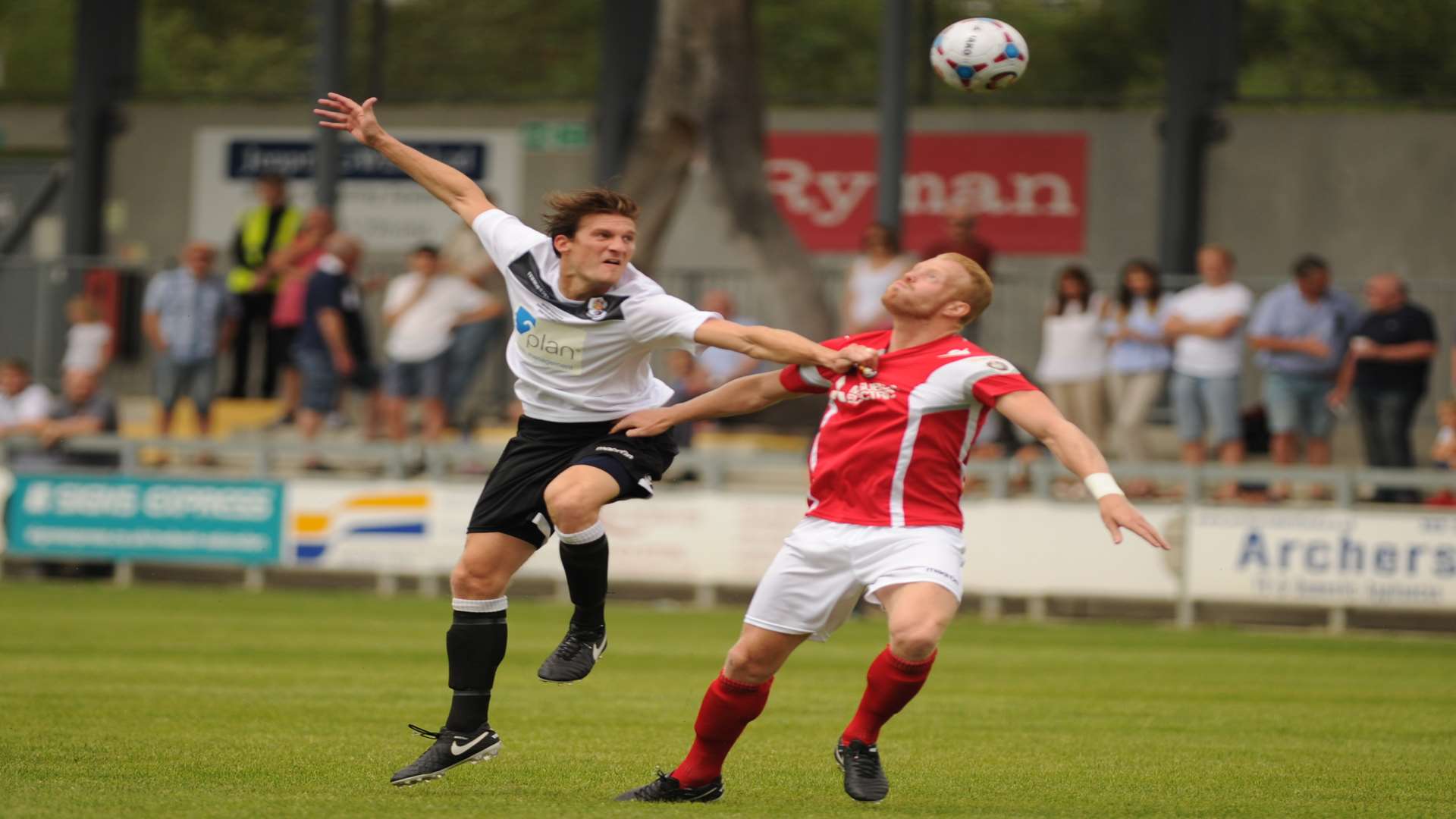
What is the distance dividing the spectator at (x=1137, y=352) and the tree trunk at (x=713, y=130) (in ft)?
13.1

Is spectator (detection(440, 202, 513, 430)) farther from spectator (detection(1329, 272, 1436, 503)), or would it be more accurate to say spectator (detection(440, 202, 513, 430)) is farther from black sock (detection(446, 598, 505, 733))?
black sock (detection(446, 598, 505, 733))

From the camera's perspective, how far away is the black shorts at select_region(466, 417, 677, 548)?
24.9ft

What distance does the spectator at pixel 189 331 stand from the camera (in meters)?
18.8

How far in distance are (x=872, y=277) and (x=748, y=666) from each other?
1011 centimetres

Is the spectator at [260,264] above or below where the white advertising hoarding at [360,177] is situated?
below

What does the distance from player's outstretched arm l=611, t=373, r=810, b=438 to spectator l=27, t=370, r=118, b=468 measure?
1236 cm

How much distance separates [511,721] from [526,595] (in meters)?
8.47

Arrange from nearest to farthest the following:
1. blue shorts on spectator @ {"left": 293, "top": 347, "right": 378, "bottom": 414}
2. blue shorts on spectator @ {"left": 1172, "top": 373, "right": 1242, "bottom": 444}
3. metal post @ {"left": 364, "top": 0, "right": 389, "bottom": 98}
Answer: blue shorts on spectator @ {"left": 1172, "top": 373, "right": 1242, "bottom": 444}, blue shorts on spectator @ {"left": 293, "top": 347, "right": 378, "bottom": 414}, metal post @ {"left": 364, "top": 0, "right": 389, "bottom": 98}

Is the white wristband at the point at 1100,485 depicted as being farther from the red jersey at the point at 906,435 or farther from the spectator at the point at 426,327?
the spectator at the point at 426,327

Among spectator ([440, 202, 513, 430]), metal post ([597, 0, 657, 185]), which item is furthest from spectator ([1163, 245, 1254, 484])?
metal post ([597, 0, 657, 185])

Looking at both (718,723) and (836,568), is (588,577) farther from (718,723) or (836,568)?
(836,568)

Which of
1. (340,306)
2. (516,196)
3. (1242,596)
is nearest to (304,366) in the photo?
(340,306)

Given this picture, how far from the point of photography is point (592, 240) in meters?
7.53

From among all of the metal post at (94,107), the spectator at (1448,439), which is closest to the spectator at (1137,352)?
the spectator at (1448,439)
